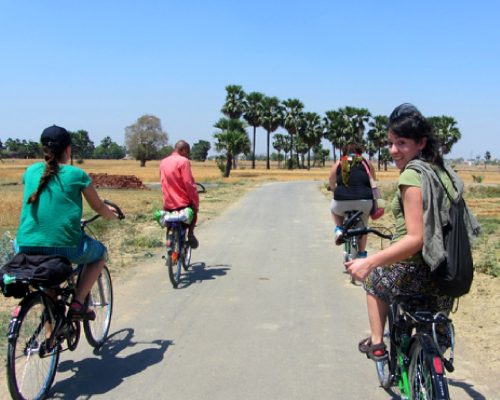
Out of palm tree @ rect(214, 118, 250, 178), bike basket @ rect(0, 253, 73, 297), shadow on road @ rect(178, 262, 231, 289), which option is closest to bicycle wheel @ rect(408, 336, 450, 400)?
bike basket @ rect(0, 253, 73, 297)

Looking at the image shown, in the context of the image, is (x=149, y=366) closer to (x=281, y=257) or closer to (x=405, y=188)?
(x=405, y=188)

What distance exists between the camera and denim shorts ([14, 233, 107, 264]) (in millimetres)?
3527

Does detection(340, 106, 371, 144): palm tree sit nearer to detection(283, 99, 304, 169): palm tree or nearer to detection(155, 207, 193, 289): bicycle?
detection(283, 99, 304, 169): palm tree

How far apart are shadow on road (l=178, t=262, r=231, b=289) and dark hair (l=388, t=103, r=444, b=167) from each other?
470 centimetres

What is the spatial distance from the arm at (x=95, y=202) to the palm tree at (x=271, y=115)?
80.9 meters

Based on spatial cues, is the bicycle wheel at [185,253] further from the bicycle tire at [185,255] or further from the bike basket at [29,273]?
the bike basket at [29,273]

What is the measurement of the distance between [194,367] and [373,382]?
1.44 meters

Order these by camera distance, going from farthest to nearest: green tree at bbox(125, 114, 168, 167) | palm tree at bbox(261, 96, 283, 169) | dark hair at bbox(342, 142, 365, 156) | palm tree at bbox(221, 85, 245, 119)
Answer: green tree at bbox(125, 114, 168, 167)
palm tree at bbox(261, 96, 283, 169)
palm tree at bbox(221, 85, 245, 119)
dark hair at bbox(342, 142, 365, 156)

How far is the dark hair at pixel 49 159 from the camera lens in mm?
3566

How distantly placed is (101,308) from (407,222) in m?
3.26

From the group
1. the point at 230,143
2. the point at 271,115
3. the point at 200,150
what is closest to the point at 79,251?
the point at 230,143

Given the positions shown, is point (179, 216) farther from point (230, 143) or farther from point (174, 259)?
point (230, 143)

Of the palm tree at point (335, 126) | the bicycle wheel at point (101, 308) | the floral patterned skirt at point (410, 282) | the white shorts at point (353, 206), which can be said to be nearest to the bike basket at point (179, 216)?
the white shorts at point (353, 206)

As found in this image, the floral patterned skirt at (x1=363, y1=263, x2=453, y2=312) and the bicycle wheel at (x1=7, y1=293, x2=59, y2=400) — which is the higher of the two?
the floral patterned skirt at (x1=363, y1=263, x2=453, y2=312)
